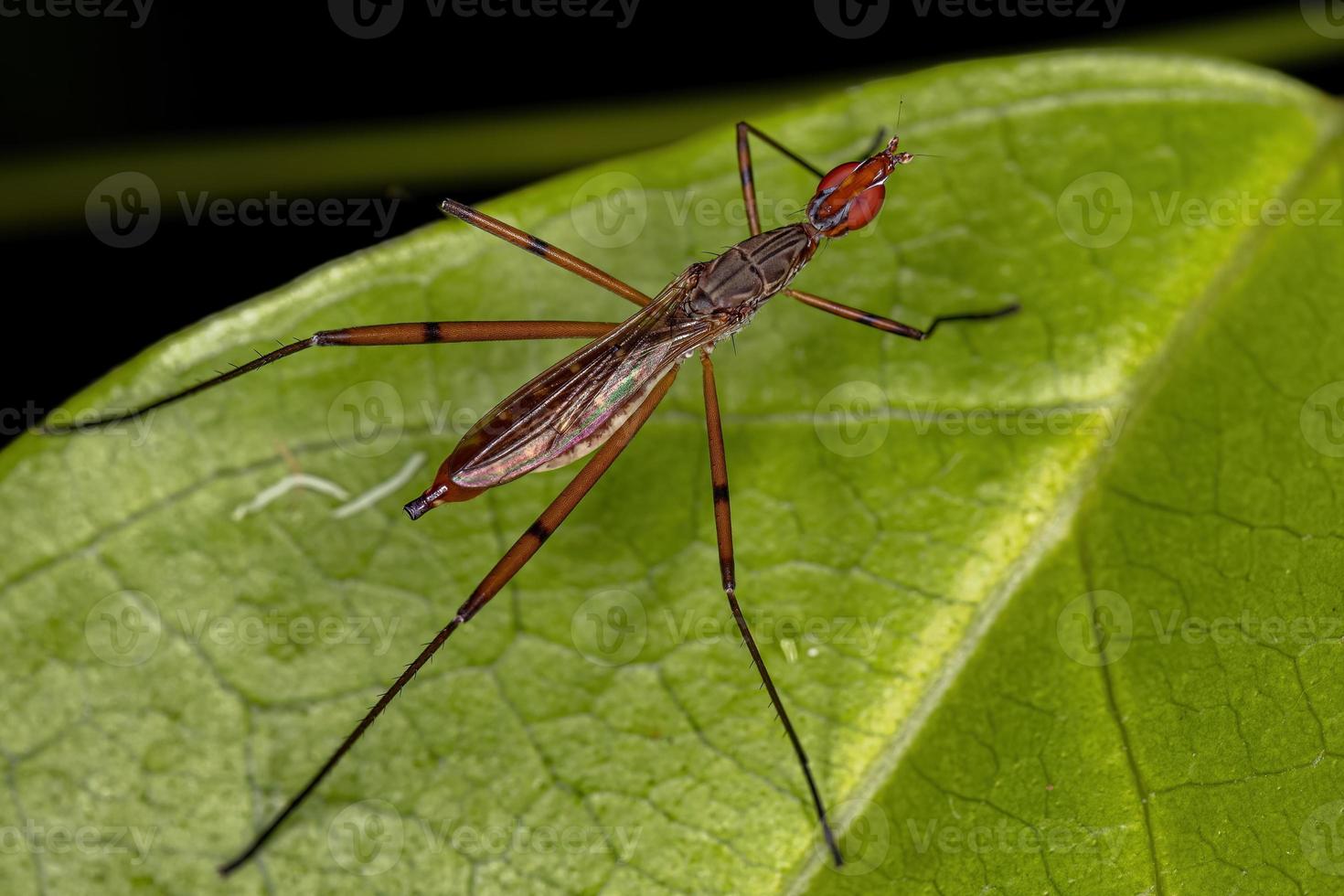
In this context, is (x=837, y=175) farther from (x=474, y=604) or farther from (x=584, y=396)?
(x=474, y=604)

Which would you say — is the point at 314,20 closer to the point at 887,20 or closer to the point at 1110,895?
the point at 887,20

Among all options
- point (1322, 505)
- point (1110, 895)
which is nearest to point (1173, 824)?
point (1110, 895)

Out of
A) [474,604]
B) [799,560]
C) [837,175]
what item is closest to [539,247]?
[837,175]

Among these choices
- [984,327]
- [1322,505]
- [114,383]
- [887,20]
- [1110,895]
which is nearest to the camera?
[1110,895]

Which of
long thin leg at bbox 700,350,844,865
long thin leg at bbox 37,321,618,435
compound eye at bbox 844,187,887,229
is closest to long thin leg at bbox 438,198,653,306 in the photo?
long thin leg at bbox 37,321,618,435

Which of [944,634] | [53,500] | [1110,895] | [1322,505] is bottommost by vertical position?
[1110,895]

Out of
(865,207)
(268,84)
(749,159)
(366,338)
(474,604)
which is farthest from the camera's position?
Answer: (268,84)
